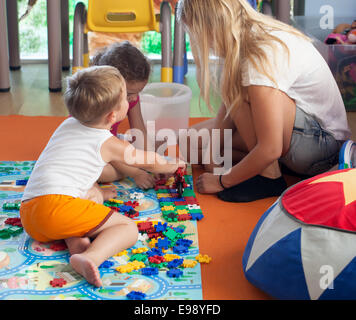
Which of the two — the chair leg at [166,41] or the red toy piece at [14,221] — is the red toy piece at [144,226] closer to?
the red toy piece at [14,221]

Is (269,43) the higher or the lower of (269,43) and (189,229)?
the higher

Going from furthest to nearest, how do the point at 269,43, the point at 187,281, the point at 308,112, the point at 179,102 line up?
the point at 179,102, the point at 308,112, the point at 269,43, the point at 187,281

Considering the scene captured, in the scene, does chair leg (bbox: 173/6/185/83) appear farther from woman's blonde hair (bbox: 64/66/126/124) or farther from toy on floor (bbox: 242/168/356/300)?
toy on floor (bbox: 242/168/356/300)

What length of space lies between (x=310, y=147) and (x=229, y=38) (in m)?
0.38

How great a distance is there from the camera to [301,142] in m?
1.46

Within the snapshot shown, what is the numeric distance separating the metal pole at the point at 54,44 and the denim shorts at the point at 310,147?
4.15ft

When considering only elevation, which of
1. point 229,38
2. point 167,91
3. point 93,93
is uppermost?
point 229,38

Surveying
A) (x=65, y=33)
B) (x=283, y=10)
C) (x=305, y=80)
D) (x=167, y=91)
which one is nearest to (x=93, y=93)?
(x=305, y=80)

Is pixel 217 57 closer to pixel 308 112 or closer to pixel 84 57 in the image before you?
pixel 308 112

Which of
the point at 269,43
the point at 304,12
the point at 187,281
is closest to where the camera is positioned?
the point at 187,281
